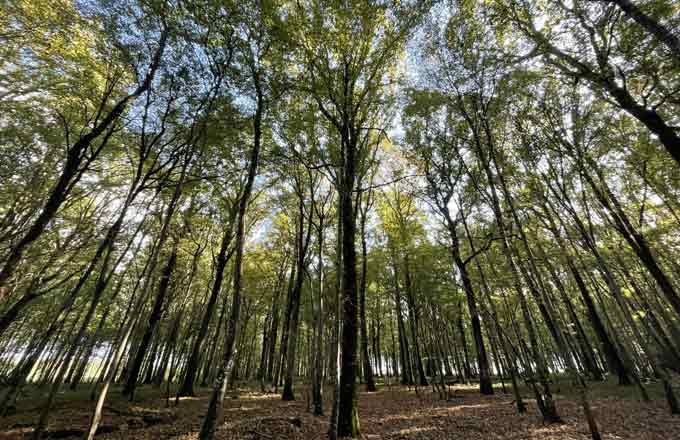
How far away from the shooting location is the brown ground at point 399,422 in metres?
7.25

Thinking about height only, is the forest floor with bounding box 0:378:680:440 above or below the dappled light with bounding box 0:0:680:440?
below

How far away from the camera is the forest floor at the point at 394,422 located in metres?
7.25

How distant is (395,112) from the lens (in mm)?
12797

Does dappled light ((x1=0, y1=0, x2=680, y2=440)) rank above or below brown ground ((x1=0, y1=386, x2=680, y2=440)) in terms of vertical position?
above

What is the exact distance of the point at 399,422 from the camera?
882 cm

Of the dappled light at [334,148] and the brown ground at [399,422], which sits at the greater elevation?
the dappled light at [334,148]

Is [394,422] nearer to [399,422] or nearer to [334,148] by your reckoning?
[399,422]

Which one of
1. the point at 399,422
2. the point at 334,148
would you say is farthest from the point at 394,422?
the point at 334,148

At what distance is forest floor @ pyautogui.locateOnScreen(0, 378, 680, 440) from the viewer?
725 centimetres

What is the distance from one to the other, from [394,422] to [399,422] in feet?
0.56

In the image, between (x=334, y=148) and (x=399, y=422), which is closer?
(x=399, y=422)

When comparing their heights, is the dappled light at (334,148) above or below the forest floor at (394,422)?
above

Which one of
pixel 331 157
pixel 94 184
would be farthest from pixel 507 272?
pixel 94 184

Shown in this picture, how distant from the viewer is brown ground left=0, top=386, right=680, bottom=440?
285 inches
